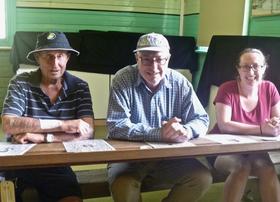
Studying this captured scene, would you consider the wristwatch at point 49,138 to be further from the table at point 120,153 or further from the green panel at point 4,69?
the green panel at point 4,69

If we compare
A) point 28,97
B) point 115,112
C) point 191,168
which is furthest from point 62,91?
point 191,168

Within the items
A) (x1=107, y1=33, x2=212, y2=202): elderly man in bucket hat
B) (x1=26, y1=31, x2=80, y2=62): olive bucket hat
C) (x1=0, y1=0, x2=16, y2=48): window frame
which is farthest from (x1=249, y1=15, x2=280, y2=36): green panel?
(x1=0, y1=0, x2=16, y2=48): window frame

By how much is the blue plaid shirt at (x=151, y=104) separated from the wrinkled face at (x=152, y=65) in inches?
1.4

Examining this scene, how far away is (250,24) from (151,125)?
6.55 feet

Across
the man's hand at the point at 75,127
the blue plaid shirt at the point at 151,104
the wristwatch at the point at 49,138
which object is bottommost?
the wristwatch at the point at 49,138

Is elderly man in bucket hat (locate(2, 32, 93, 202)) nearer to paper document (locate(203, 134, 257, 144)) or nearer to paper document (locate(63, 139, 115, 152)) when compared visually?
paper document (locate(63, 139, 115, 152))

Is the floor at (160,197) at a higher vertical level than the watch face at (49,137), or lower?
lower

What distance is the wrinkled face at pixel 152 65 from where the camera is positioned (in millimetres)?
1862

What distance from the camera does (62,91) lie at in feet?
6.14

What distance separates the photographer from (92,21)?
4625 millimetres

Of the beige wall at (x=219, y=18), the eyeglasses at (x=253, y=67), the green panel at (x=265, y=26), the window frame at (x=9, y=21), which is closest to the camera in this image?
the eyeglasses at (x=253, y=67)

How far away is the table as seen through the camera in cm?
136

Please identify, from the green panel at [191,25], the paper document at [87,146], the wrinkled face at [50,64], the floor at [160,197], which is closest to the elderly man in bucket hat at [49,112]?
the wrinkled face at [50,64]

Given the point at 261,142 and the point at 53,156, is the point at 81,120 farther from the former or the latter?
the point at 261,142
